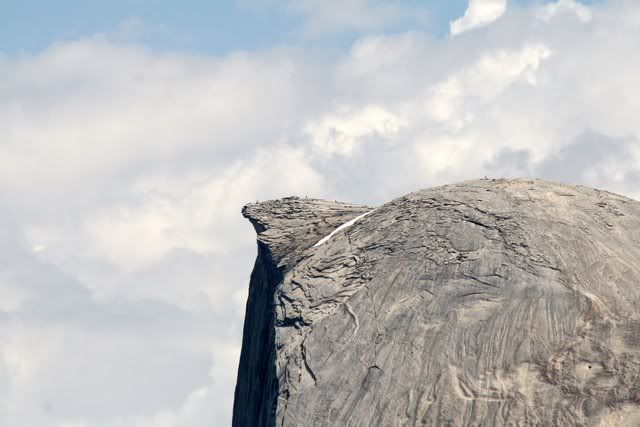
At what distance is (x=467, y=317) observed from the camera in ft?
62.0

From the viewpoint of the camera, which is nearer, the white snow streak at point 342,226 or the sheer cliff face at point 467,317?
the sheer cliff face at point 467,317

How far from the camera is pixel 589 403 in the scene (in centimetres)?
1809

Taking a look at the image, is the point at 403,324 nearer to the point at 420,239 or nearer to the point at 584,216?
the point at 420,239

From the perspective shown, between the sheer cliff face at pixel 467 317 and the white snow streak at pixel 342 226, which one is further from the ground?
the white snow streak at pixel 342 226

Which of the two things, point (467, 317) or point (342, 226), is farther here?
point (342, 226)

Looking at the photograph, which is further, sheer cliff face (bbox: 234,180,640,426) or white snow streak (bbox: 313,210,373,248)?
white snow streak (bbox: 313,210,373,248)

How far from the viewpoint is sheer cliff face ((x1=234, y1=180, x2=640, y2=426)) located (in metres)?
18.2

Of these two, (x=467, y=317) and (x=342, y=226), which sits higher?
(x=342, y=226)

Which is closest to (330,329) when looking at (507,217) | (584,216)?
(507,217)

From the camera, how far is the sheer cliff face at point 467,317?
18.2 meters

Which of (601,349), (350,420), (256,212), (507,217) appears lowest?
(350,420)

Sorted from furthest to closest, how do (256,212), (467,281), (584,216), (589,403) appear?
(256,212)
(584,216)
(467,281)
(589,403)

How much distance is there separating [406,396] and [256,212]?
7860 mm

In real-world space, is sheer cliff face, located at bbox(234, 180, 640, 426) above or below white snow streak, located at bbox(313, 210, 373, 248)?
below
